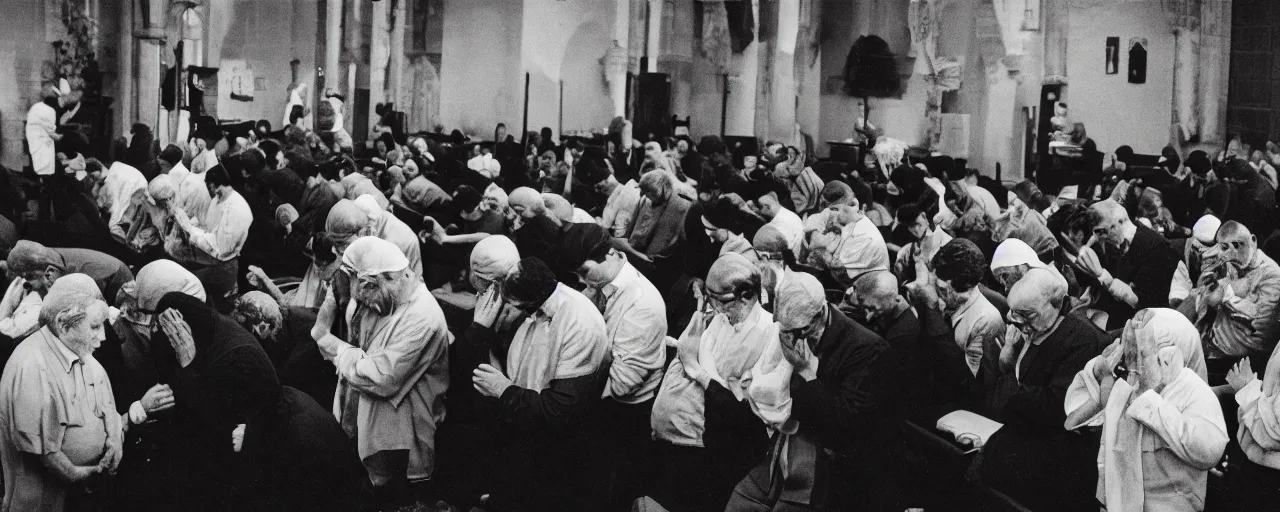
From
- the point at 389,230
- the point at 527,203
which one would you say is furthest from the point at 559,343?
the point at 527,203

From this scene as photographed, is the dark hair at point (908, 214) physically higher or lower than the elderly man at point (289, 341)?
higher

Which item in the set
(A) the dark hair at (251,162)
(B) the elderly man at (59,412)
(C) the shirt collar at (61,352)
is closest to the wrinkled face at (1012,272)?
(B) the elderly man at (59,412)

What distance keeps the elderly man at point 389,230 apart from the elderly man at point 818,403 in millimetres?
3807

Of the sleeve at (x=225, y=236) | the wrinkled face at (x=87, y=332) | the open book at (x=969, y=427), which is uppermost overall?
the sleeve at (x=225, y=236)

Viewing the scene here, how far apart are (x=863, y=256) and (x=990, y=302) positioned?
2.07m

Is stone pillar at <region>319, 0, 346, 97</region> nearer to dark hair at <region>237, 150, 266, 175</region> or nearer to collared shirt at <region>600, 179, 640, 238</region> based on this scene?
dark hair at <region>237, 150, 266, 175</region>

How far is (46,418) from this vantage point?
605 cm

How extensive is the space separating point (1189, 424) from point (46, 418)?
4.39m

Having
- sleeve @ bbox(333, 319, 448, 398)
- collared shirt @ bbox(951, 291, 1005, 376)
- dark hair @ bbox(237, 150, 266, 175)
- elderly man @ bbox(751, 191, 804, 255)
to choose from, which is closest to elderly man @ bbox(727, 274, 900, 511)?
collared shirt @ bbox(951, 291, 1005, 376)

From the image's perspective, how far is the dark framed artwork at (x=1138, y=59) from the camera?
82.5ft

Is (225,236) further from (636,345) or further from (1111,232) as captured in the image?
(1111,232)

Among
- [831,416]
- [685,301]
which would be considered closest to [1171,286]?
[685,301]

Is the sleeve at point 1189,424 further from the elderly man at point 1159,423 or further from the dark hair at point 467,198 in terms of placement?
the dark hair at point 467,198

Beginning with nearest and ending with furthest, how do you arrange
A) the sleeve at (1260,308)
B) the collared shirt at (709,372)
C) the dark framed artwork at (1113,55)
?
the collared shirt at (709,372), the sleeve at (1260,308), the dark framed artwork at (1113,55)
